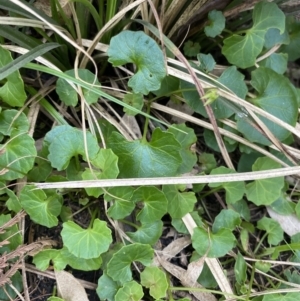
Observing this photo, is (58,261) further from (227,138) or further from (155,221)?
(227,138)

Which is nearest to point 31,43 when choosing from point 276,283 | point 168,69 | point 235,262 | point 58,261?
point 168,69

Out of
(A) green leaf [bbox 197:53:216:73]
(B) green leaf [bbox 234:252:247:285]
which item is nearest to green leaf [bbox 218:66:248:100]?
(A) green leaf [bbox 197:53:216:73]

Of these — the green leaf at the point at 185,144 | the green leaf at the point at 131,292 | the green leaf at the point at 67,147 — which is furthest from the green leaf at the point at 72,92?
the green leaf at the point at 131,292

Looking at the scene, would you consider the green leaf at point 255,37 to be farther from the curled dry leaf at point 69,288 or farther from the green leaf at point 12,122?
the curled dry leaf at point 69,288

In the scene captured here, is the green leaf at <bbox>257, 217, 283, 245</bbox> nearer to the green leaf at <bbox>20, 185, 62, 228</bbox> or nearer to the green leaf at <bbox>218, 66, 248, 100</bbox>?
the green leaf at <bbox>218, 66, 248, 100</bbox>

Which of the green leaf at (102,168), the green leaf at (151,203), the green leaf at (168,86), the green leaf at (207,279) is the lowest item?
the green leaf at (207,279)

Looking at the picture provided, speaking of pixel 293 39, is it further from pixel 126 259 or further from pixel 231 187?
pixel 126 259
